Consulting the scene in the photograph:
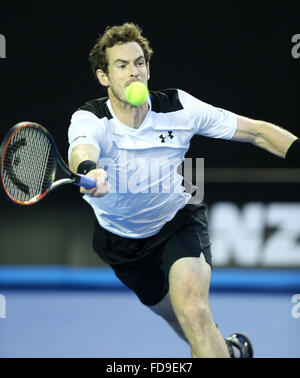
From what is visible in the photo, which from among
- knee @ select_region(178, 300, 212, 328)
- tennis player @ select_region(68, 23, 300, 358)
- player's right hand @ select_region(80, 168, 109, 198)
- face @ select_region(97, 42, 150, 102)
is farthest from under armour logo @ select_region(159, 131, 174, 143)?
knee @ select_region(178, 300, 212, 328)

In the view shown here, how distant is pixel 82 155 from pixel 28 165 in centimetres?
30

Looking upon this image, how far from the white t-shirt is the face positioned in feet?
0.38

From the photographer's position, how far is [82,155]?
12.3ft

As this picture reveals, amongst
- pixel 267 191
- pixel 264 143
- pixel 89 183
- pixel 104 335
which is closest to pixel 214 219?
pixel 267 191

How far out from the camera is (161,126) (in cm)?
425

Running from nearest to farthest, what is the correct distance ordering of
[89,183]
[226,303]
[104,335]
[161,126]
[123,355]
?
1. [89,183]
2. [161,126]
3. [123,355]
4. [104,335]
5. [226,303]

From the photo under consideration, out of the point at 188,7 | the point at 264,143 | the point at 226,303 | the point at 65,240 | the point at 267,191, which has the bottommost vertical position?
the point at 226,303

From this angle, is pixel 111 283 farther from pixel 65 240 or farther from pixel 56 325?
pixel 56 325

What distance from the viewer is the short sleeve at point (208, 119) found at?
14.2 feet

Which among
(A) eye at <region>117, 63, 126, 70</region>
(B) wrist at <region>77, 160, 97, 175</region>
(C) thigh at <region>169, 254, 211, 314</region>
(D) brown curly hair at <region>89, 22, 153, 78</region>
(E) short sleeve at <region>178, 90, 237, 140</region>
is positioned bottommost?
(C) thigh at <region>169, 254, 211, 314</region>

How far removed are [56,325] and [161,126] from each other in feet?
8.75

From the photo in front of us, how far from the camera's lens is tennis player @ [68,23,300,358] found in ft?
13.6

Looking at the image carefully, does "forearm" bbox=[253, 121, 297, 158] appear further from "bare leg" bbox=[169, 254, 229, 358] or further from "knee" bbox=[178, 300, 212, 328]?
"knee" bbox=[178, 300, 212, 328]

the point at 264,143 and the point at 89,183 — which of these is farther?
the point at 264,143
